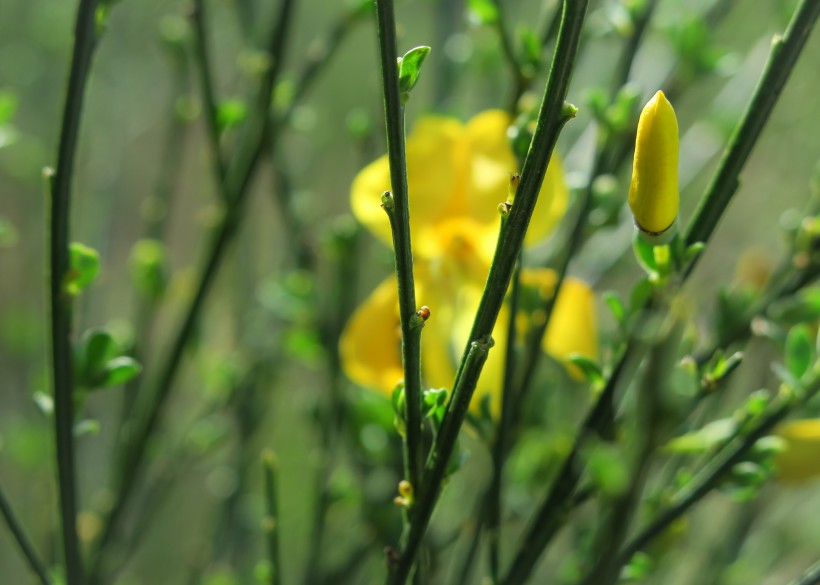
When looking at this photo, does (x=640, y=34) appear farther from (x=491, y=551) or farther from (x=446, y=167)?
(x=491, y=551)

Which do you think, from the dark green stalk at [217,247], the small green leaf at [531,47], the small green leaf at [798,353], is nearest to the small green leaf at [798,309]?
the small green leaf at [798,353]

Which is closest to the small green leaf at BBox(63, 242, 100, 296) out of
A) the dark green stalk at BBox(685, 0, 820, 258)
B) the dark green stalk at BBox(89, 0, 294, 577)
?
the dark green stalk at BBox(89, 0, 294, 577)

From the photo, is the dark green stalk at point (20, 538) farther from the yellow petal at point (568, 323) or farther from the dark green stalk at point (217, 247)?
the yellow petal at point (568, 323)

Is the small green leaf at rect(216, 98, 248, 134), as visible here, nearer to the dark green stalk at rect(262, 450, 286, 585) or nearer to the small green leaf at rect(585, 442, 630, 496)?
the dark green stalk at rect(262, 450, 286, 585)

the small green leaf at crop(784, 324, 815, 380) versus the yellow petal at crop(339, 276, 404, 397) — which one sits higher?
the small green leaf at crop(784, 324, 815, 380)

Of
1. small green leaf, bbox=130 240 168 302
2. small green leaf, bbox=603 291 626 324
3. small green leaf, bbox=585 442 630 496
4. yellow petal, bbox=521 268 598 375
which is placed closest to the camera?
small green leaf, bbox=585 442 630 496
